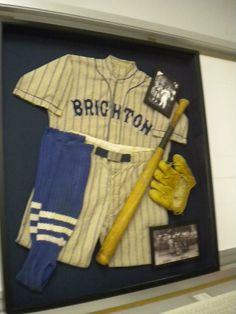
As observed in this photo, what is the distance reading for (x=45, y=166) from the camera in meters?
0.65

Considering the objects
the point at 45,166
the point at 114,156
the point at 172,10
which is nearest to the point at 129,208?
the point at 114,156

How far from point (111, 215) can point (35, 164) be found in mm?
276

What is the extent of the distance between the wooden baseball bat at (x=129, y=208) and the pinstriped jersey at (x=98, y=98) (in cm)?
4

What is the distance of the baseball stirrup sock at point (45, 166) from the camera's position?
0.62m

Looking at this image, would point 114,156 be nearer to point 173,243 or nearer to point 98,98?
point 98,98

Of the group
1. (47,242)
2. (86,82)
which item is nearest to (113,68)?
(86,82)

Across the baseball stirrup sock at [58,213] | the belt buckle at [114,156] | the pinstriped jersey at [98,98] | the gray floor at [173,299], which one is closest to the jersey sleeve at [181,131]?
the pinstriped jersey at [98,98]

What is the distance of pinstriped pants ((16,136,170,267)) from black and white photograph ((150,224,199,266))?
0.02 metres

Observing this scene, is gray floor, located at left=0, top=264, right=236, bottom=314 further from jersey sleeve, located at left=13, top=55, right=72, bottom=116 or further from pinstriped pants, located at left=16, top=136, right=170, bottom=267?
jersey sleeve, located at left=13, top=55, right=72, bottom=116

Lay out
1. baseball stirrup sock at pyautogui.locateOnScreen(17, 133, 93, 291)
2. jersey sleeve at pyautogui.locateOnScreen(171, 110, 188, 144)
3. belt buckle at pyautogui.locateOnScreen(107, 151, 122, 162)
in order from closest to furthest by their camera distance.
Answer: baseball stirrup sock at pyautogui.locateOnScreen(17, 133, 93, 291)
belt buckle at pyautogui.locateOnScreen(107, 151, 122, 162)
jersey sleeve at pyautogui.locateOnScreen(171, 110, 188, 144)

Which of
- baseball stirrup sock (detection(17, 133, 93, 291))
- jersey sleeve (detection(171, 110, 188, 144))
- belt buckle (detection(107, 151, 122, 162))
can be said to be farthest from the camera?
jersey sleeve (detection(171, 110, 188, 144))

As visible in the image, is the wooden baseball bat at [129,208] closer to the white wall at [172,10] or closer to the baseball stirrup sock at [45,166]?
the baseball stirrup sock at [45,166]

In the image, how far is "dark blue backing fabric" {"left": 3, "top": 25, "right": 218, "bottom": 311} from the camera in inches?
24.3

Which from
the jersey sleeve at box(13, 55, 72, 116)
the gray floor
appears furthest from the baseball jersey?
the gray floor
